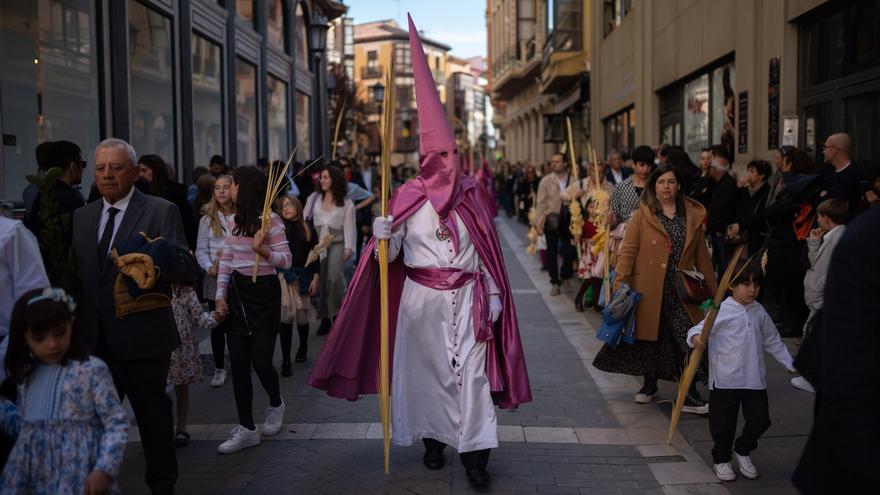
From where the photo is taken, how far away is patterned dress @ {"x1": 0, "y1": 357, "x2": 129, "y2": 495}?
3.30 m

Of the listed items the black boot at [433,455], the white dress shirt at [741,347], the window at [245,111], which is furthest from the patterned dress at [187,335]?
the window at [245,111]

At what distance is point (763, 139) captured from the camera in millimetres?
11312

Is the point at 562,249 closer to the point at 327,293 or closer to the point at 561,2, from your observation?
the point at 327,293

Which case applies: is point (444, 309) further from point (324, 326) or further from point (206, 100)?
point (206, 100)

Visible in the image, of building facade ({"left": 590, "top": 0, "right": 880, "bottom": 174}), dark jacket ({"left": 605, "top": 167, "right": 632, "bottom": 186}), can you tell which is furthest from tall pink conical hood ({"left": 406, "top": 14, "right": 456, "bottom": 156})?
dark jacket ({"left": 605, "top": 167, "right": 632, "bottom": 186})

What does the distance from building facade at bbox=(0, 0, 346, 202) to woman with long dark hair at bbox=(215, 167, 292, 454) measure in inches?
169

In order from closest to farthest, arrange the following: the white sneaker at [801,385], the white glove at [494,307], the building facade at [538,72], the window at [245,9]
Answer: the white glove at [494,307] < the white sneaker at [801,385] < the window at [245,9] < the building facade at [538,72]

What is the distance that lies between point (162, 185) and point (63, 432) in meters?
4.13

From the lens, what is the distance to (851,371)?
2.22 m

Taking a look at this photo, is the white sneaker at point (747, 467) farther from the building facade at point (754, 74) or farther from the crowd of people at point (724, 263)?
the building facade at point (754, 74)

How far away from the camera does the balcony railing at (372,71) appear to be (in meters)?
91.2

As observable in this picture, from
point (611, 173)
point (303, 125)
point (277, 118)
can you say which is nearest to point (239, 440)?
point (611, 173)

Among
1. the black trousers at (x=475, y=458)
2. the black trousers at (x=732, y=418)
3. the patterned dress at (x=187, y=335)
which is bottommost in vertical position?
the black trousers at (x=475, y=458)

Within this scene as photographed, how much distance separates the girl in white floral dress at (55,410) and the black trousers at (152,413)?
996mm
